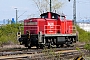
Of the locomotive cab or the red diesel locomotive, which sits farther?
the locomotive cab

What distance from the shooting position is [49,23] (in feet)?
67.0

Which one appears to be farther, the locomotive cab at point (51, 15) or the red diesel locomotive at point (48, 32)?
the locomotive cab at point (51, 15)

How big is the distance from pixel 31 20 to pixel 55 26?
1.96m

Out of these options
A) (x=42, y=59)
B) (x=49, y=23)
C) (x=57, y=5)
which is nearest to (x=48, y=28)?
(x=49, y=23)

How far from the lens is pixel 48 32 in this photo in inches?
806

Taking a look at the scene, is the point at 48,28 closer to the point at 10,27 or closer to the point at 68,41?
the point at 68,41

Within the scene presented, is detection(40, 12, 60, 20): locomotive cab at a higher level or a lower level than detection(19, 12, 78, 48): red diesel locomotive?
higher

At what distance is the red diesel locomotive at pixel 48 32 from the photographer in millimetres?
19453

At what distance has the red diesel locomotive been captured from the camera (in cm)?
1945

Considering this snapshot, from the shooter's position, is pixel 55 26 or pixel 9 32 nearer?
pixel 55 26

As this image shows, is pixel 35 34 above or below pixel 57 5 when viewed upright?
below

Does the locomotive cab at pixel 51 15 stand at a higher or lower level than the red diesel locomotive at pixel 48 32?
higher

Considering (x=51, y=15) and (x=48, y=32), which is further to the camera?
(x=51, y=15)

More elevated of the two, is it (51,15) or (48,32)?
(51,15)
